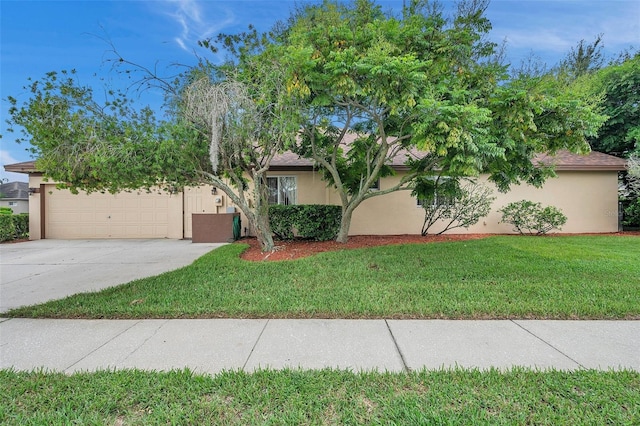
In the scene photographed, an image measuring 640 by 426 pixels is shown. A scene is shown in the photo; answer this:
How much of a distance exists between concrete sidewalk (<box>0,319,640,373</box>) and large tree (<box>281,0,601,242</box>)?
10.2 feet

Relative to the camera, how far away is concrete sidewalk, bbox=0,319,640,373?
285 centimetres

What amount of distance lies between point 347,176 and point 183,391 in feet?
26.4

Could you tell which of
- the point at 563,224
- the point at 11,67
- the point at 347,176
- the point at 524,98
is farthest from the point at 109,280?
Answer: the point at 563,224

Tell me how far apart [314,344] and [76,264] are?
6981mm

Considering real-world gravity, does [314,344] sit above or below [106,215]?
below

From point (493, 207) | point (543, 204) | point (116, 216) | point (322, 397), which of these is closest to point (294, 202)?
point (116, 216)

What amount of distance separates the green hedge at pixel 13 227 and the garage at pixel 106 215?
0.84m

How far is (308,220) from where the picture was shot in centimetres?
→ 1009

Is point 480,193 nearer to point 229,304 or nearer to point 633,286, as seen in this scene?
point 633,286

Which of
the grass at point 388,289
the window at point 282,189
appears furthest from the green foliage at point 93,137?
the window at point 282,189

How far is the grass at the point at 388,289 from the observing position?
3992 millimetres

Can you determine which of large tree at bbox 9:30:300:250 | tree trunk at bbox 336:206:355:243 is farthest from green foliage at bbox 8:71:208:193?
tree trunk at bbox 336:206:355:243

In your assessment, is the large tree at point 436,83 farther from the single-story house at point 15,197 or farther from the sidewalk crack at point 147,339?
the single-story house at point 15,197

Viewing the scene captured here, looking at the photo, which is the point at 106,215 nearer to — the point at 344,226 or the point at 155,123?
the point at 155,123
